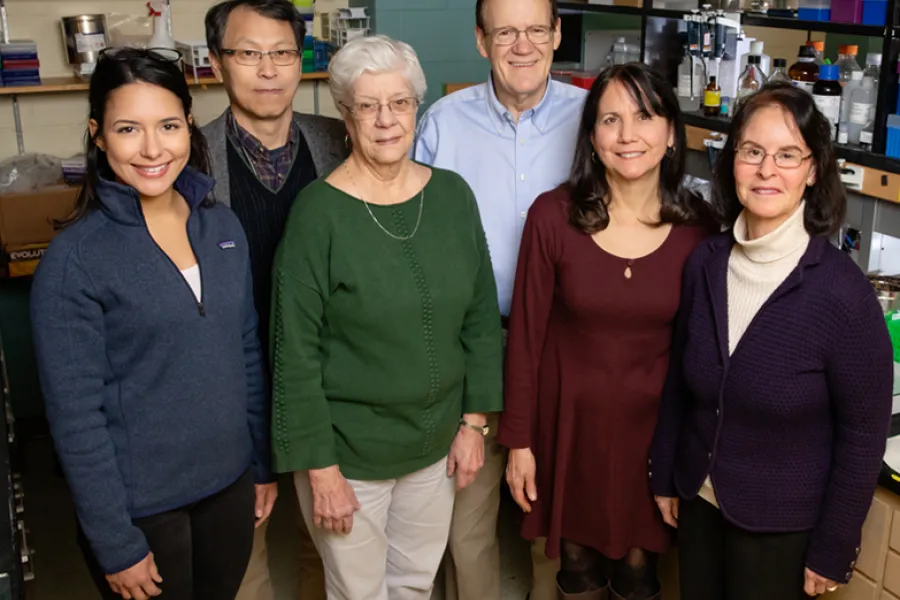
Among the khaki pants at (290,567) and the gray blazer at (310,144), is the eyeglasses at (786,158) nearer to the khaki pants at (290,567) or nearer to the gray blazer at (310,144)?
the gray blazer at (310,144)

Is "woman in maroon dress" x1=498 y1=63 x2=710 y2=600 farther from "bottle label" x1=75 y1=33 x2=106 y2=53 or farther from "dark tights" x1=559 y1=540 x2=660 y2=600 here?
"bottle label" x1=75 y1=33 x2=106 y2=53

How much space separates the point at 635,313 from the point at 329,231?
63 cm

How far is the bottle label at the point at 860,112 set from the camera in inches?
93.0

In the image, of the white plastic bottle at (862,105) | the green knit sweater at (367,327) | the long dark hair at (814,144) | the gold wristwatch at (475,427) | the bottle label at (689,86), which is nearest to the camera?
the long dark hair at (814,144)

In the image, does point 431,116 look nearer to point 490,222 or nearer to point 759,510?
point 490,222

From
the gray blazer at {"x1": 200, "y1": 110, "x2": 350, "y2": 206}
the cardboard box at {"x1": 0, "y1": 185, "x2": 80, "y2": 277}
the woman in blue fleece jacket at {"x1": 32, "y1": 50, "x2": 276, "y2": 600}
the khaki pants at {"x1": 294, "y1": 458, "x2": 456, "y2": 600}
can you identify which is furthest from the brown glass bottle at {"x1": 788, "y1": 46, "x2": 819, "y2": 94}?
the cardboard box at {"x1": 0, "y1": 185, "x2": 80, "y2": 277}

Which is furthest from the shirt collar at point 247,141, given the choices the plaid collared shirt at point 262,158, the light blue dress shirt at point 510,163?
the light blue dress shirt at point 510,163

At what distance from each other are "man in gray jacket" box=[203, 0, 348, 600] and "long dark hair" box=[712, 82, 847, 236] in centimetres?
101

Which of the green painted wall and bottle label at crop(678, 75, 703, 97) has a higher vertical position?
the green painted wall

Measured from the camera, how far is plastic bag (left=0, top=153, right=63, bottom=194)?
3.69m

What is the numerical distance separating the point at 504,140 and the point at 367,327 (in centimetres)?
66

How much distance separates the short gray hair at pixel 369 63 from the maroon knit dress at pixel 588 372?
39 centimetres

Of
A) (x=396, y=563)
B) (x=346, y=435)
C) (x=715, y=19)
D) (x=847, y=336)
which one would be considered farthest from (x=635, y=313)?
(x=715, y=19)

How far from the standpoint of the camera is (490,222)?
218cm
